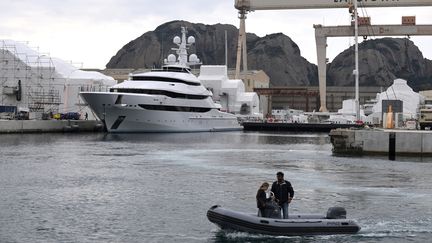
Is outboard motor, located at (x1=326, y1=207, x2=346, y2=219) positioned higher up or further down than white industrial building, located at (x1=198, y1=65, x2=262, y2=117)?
further down

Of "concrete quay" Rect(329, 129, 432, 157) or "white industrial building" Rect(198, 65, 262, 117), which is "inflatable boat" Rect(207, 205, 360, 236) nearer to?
"concrete quay" Rect(329, 129, 432, 157)

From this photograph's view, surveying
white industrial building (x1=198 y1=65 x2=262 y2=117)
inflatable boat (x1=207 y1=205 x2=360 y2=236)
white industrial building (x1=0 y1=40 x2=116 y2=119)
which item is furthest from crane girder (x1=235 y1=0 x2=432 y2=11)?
inflatable boat (x1=207 y1=205 x2=360 y2=236)

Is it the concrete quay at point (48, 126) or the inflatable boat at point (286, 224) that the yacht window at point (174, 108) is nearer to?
the concrete quay at point (48, 126)

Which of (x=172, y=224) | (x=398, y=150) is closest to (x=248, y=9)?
(x=398, y=150)

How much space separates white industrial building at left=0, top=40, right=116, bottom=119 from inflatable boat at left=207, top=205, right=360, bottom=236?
74485mm

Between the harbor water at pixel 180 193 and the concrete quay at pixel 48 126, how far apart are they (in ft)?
85.4

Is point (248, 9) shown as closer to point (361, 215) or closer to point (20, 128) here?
point (20, 128)

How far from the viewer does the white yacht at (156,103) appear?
8214 centimetres

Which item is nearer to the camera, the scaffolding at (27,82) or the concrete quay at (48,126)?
the concrete quay at (48,126)

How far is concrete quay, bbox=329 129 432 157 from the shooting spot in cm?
4853

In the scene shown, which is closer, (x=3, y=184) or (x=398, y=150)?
(x=3, y=184)

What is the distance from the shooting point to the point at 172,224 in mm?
22156

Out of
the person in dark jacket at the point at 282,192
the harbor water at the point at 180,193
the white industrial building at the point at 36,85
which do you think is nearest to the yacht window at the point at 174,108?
the white industrial building at the point at 36,85

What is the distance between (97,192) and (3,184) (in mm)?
A: 5388
